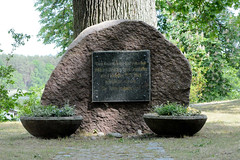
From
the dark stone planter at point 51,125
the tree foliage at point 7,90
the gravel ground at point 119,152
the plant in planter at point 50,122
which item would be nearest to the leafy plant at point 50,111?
the plant in planter at point 50,122

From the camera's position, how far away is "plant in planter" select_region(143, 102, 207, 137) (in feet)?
17.0

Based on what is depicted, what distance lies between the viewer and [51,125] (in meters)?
5.21

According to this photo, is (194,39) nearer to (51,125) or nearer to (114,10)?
(114,10)

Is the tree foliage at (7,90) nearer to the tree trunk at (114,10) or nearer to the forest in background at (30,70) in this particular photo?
the tree trunk at (114,10)

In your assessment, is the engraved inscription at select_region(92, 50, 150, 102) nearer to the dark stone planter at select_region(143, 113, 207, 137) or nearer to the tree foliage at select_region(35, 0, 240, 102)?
the dark stone planter at select_region(143, 113, 207, 137)

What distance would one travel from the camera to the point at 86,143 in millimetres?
5020

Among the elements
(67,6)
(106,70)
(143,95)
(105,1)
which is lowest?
(143,95)

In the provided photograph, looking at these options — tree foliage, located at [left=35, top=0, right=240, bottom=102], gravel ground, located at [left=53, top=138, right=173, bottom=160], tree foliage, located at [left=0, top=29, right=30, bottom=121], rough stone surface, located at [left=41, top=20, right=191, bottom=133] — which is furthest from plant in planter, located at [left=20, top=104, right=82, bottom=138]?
tree foliage, located at [left=35, top=0, right=240, bottom=102]

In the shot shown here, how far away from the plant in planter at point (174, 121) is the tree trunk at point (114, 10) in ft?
9.05

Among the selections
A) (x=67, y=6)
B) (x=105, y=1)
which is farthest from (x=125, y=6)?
(x=67, y=6)

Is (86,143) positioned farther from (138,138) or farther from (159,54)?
(159,54)

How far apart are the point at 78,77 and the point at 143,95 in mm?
1352

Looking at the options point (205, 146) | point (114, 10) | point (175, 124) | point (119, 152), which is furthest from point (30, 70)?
point (205, 146)

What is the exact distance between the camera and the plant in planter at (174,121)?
5180 millimetres
